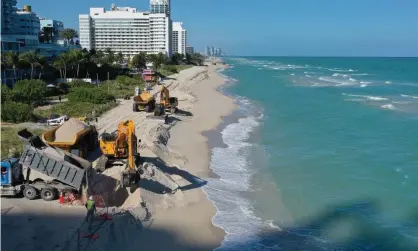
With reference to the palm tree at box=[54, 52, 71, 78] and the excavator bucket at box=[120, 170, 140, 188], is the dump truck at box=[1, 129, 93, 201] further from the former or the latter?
the palm tree at box=[54, 52, 71, 78]

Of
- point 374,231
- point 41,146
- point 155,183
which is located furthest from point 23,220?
point 374,231

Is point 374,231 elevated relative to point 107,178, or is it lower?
lower

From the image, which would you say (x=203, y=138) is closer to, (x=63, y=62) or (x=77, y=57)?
(x=63, y=62)

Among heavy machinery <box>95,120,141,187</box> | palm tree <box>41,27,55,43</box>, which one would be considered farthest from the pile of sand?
palm tree <box>41,27,55,43</box>

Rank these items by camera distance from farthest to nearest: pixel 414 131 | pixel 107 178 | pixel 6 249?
pixel 414 131 < pixel 107 178 < pixel 6 249

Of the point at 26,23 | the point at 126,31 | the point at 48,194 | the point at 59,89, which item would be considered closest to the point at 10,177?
the point at 48,194

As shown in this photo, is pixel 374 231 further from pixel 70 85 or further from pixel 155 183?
pixel 70 85
